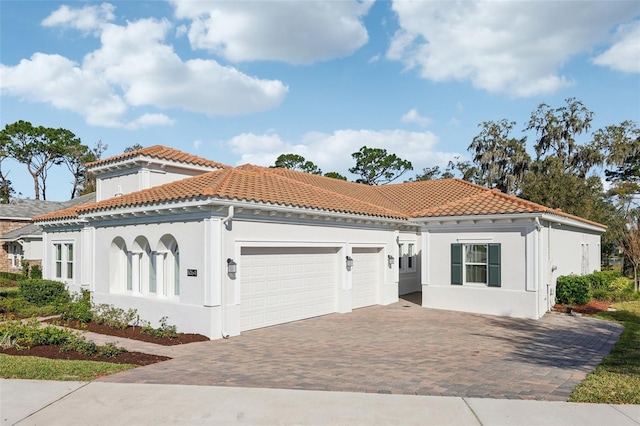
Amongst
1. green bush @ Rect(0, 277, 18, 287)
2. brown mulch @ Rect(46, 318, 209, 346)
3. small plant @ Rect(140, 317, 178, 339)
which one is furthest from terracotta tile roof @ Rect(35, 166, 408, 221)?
green bush @ Rect(0, 277, 18, 287)

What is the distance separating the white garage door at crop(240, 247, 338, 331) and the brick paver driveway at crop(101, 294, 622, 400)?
44 centimetres

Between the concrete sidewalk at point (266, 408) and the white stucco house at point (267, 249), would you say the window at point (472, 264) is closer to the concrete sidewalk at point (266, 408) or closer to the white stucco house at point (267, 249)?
the white stucco house at point (267, 249)

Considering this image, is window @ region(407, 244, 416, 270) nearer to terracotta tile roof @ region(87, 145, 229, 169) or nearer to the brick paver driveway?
the brick paver driveway

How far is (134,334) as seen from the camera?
1237 centimetres

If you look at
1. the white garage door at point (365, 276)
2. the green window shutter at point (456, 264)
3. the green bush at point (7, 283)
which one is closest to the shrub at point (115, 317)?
the white garage door at point (365, 276)

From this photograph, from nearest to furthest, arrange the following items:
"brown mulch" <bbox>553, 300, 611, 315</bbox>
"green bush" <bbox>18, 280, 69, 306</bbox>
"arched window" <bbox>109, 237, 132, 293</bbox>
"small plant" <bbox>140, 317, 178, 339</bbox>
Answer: "small plant" <bbox>140, 317, 178, 339</bbox> < "arched window" <bbox>109, 237, 132, 293</bbox> < "brown mulch" <bbox>553, 300, 611, 315</bbox> < "green bush" <bbox>18, 280, 69, 306</bbox>

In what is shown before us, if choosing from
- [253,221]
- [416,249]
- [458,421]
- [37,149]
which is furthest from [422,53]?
[37,149]

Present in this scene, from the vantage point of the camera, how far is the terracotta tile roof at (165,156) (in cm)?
1773

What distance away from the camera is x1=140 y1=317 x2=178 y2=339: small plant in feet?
38.5

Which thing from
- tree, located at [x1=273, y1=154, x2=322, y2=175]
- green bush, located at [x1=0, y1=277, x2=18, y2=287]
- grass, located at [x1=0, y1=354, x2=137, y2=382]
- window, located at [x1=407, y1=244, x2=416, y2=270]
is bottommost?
green bush, located at [x1=0, y1=277, x2=18, y2=287]

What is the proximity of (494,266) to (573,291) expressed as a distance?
155 inches

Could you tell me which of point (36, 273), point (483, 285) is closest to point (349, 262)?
point (483, 285)

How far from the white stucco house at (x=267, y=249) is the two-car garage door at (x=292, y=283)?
4cm

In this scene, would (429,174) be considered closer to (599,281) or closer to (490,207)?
(599,281)
